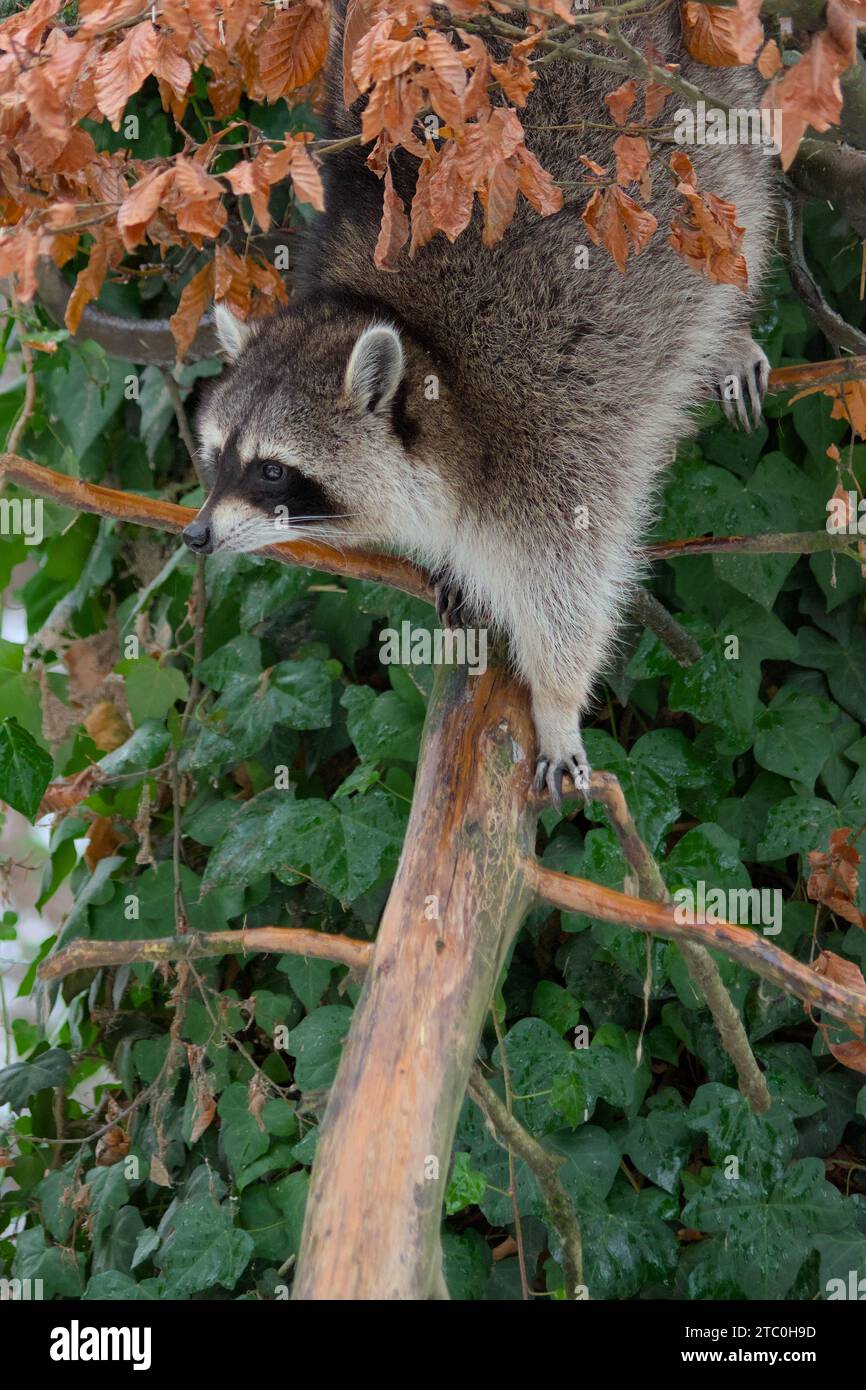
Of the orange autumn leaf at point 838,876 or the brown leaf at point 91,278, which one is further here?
the orange autumn leaf at point 838,876

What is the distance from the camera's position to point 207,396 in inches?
109

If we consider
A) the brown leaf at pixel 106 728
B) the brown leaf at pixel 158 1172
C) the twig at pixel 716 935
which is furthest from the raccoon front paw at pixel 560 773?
the brown leaf at pixel 106 728

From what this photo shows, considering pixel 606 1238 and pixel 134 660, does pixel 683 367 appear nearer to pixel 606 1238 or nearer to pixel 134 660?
pixel 134 660

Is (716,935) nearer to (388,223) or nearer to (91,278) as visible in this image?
(388,223)

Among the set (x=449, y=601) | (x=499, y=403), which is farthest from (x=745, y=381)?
(x=449, y=601)

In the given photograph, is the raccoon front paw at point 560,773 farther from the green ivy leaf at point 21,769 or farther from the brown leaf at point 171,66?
the brown leaf at point 171,66

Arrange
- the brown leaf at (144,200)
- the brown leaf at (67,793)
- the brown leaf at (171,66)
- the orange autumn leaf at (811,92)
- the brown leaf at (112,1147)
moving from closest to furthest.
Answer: the orange autumn leaf at (811,92), the brown leaf at (144,200), the brown leaf at (171,66), the brown leaf at (67,793), the brown leaf at (112,1147)

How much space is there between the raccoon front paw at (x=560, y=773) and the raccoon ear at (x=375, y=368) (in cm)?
76

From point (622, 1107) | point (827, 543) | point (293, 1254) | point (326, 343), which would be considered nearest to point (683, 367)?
point (827, 543)

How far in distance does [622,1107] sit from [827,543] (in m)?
1.29

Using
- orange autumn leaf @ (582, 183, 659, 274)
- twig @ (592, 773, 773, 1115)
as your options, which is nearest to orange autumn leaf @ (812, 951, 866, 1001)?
twig @ (592, 773, 773, 1115)

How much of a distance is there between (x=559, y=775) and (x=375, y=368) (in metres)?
0.84

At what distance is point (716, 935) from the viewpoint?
2.08 meters

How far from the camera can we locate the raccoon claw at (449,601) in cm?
285
